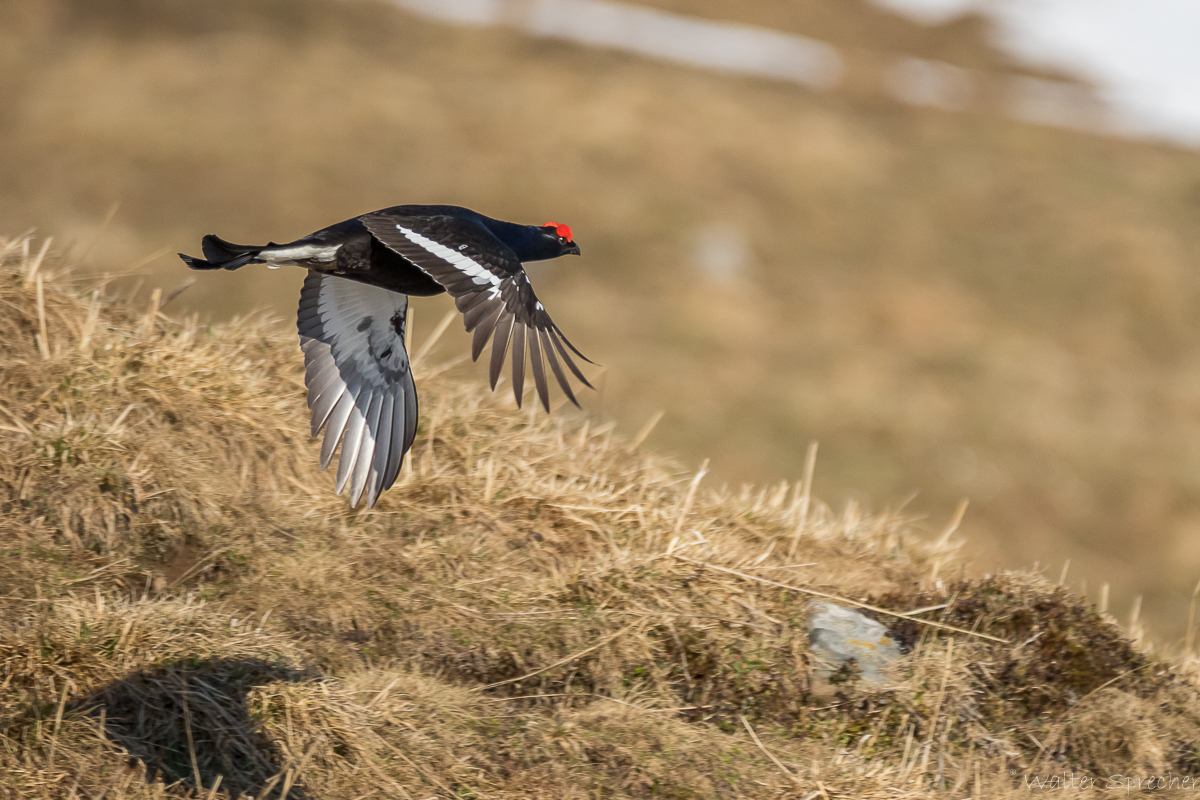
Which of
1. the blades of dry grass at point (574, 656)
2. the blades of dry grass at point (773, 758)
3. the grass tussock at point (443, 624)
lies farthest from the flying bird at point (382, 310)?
the blades of dry grass at point (773, 758)

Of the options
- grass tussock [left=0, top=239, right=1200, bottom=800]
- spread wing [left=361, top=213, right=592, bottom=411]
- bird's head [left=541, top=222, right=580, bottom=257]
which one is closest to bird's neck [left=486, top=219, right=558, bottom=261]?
bird's head [left=541, top=222, right=580, bottom=257]

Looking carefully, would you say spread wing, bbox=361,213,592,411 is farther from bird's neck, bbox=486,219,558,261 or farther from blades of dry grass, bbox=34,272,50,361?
blades of dry grass, bbox=34,272,50,361

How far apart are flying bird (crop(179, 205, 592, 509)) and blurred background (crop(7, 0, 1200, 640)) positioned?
6.66 meters

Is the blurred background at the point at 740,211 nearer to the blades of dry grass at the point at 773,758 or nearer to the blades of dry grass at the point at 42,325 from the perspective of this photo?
the blades of dry grass at the point at 42,325

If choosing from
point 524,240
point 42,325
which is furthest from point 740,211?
point 42,325

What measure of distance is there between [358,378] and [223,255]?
846mm

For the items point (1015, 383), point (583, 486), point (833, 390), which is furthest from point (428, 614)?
point (1015, 383)

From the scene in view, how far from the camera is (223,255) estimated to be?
5.14 m

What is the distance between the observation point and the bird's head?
21.1ft

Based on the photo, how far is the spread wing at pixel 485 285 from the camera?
4.42 meters

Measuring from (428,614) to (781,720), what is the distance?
1526 mm

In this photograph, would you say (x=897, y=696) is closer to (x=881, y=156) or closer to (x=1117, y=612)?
(x=1117, y=612)

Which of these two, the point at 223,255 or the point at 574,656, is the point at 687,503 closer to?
the point at 574,656
